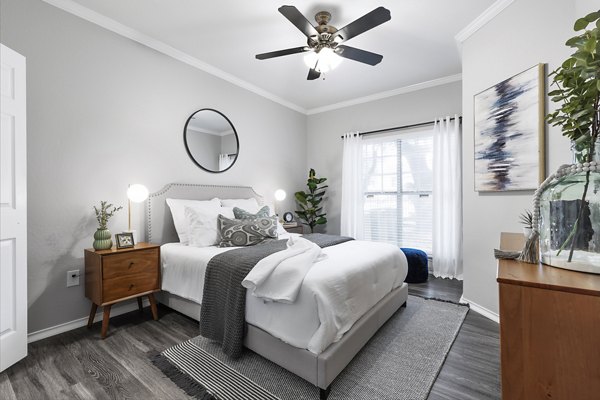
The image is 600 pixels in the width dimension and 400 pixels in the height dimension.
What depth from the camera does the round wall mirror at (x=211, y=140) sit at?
3.29m

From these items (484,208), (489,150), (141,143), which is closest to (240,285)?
(141,143)

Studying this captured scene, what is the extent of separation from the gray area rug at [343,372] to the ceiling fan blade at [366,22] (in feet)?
7.97

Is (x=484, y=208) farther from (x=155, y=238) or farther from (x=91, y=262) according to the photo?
(x=91, y=262)

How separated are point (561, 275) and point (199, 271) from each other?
2.18 m

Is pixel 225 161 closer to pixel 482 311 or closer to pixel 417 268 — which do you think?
pixel 417 268

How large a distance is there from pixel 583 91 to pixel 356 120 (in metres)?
3.98

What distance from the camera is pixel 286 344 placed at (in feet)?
5.36

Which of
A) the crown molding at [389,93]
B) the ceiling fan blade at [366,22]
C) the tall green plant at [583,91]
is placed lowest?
the tall green plant at [583,91]

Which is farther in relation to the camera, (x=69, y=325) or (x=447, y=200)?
(x=447, y=200)

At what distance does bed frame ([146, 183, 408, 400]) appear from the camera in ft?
4.94

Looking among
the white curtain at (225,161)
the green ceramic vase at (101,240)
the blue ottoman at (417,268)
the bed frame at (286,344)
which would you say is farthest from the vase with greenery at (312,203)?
the green ceramic vase at (101,240)

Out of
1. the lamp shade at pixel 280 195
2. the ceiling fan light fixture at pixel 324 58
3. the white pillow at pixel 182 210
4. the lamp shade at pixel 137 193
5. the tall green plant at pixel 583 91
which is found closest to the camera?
the tall green plant at pixel 583 91

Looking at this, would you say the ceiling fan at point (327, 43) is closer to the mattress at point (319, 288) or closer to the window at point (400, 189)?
the mattress at point (319, 288)

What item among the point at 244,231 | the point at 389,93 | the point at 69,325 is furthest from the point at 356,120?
the point at 69,325
